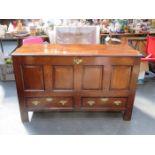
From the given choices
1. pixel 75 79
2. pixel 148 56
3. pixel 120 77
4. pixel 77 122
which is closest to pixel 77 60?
pixel 75 79

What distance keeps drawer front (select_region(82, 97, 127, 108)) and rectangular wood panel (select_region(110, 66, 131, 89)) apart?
0.17 meters

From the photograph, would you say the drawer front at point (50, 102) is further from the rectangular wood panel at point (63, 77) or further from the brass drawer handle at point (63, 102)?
the rectangular wood panel at point (63, 77)

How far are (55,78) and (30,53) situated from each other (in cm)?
36

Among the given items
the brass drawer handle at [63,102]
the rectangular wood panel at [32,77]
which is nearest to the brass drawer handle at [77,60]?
the rectangular wood panel at [32,77]

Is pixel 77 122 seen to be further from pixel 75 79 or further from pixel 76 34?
pixel 76 34

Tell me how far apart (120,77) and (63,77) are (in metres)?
0.61

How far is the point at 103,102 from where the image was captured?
75.1 inches

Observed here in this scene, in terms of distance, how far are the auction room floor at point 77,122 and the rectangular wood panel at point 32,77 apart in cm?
46

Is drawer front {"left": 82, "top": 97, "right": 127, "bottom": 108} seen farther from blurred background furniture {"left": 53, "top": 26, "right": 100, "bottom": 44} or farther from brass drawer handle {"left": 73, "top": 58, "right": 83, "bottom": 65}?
blurred background furniture {"left": 53, "top": 26, "right": 100, "bottom": 44}

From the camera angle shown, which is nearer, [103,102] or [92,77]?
[92,77]

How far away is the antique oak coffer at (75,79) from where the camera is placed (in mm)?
1675
